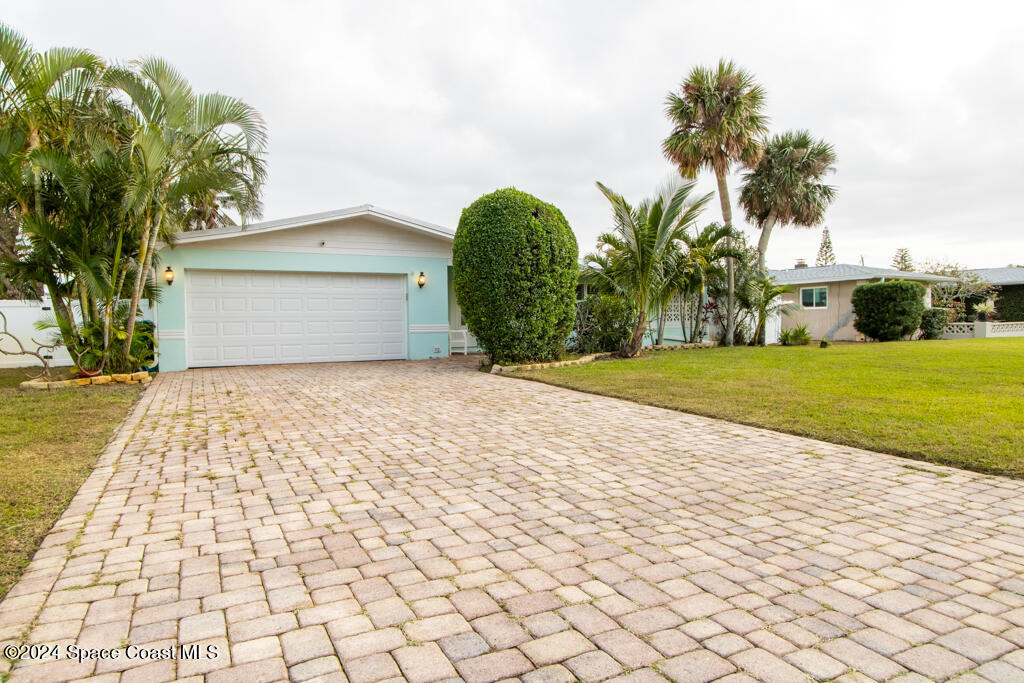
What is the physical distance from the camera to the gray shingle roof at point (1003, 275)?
28844mm

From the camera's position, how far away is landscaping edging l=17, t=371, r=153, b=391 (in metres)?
9.33

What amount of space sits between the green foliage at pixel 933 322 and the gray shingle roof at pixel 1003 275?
10602mm

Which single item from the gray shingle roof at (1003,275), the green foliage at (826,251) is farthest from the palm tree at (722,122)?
the green foliage at (826,251)

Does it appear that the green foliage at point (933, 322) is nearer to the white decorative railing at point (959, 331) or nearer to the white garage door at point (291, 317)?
the white decorative railing at point (959, 331)

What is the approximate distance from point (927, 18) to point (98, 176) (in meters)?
14.2

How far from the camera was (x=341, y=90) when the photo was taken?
13898 mm

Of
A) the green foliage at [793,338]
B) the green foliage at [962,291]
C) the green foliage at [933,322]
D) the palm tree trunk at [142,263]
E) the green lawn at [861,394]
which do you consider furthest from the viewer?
the green foliage at [962,291]

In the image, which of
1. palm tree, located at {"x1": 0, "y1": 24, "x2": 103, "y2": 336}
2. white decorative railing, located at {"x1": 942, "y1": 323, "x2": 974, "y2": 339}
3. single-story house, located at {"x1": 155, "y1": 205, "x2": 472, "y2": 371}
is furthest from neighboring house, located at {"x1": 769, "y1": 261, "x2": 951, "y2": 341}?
palm tree, located at {"x1": 0, "y1": 24, "x2": 103, "y2": 336}

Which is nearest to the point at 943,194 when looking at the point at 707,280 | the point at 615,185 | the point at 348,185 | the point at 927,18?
the point at 707,280

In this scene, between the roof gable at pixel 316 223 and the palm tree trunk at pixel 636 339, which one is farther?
the palm tree trunk at pixel 636 339

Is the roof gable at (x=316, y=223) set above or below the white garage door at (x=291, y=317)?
above

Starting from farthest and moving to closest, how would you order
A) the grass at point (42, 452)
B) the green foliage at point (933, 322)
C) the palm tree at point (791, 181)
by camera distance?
1. the green foliage at point (933, 322)
2. the palm tree at point (791, 181)
3. the grass at point (42, 452)

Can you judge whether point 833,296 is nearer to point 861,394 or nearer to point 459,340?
point 459,340

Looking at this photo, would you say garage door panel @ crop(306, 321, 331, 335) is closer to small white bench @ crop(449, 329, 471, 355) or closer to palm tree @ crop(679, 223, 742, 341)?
small white bench @ crop(449, 329, 471, 355)
